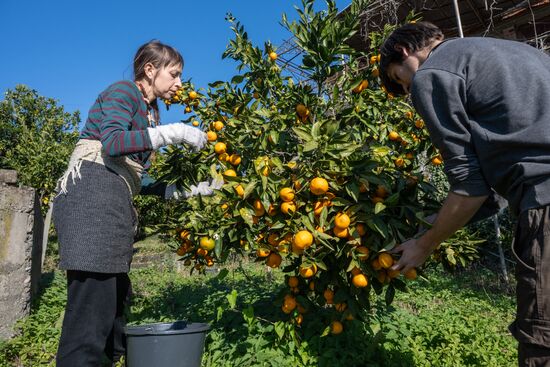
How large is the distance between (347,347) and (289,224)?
103 centimetres

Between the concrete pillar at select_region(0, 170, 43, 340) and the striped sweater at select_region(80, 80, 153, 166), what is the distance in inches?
67.3

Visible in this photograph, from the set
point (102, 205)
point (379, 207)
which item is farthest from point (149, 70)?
point (379, 207)

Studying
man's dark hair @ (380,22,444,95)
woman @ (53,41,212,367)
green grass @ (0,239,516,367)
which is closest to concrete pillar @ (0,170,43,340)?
green grass @ (0,239,516,367)

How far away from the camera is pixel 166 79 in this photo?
203 centimetres

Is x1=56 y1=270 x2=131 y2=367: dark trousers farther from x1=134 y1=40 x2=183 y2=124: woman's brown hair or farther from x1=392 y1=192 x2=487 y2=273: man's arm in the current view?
x1=392 y1=192 x2=487 y2=273: man's arm

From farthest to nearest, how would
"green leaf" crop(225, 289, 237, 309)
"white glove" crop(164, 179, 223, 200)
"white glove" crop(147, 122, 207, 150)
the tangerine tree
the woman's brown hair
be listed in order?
"white glove" crop(164, 179, 223, 200)
"green leaf" crop(225, 289, 237, 309)
the woman's brown hair
"white glove" crop(147, 122, 207, 150)
the tangerine tree

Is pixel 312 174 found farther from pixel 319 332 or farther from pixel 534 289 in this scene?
pixel 319 332

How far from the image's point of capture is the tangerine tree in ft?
5.52

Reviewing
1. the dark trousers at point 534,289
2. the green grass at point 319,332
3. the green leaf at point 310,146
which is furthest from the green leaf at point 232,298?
the dark trousers at point 534,289

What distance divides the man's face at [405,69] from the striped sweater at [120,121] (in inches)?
39.2

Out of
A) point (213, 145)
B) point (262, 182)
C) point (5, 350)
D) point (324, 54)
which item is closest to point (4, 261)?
point (5, 350)

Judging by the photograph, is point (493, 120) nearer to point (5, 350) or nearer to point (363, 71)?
point (363, 71)

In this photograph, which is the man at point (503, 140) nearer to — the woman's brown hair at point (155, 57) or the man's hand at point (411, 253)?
the man's hand at point (411, 253)

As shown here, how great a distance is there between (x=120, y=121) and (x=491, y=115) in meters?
1.37
